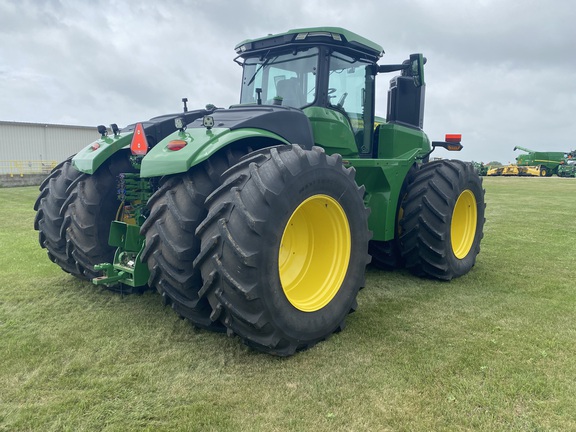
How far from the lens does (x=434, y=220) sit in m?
4.90

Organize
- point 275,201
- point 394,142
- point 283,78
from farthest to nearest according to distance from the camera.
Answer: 1. point 394,142
2. point 283,78
3. point 275,201

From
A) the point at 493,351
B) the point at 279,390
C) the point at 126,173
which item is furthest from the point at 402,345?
the point at 126,173

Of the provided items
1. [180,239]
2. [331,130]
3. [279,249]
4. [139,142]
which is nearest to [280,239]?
[279,249]

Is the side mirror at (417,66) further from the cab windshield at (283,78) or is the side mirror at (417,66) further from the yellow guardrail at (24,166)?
the yellow guardrail at (24,166)

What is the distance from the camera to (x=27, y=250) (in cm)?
633

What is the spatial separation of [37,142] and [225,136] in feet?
122

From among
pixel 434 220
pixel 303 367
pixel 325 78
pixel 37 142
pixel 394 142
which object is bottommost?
pixel 303 367

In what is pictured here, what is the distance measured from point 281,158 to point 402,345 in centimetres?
163

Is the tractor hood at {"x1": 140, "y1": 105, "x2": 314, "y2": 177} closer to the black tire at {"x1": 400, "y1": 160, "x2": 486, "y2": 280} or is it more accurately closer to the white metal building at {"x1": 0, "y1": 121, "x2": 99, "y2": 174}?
the black tire at {"x1": 400, "y1": 160, "x2": 486, "y2": 280}

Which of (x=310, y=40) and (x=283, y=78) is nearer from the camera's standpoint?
(x=310, y=40)

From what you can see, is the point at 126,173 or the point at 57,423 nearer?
the point at 57,423

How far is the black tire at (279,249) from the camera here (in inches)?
109

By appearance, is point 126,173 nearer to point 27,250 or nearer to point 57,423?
point 57,423

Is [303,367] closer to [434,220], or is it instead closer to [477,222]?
[434,220]
